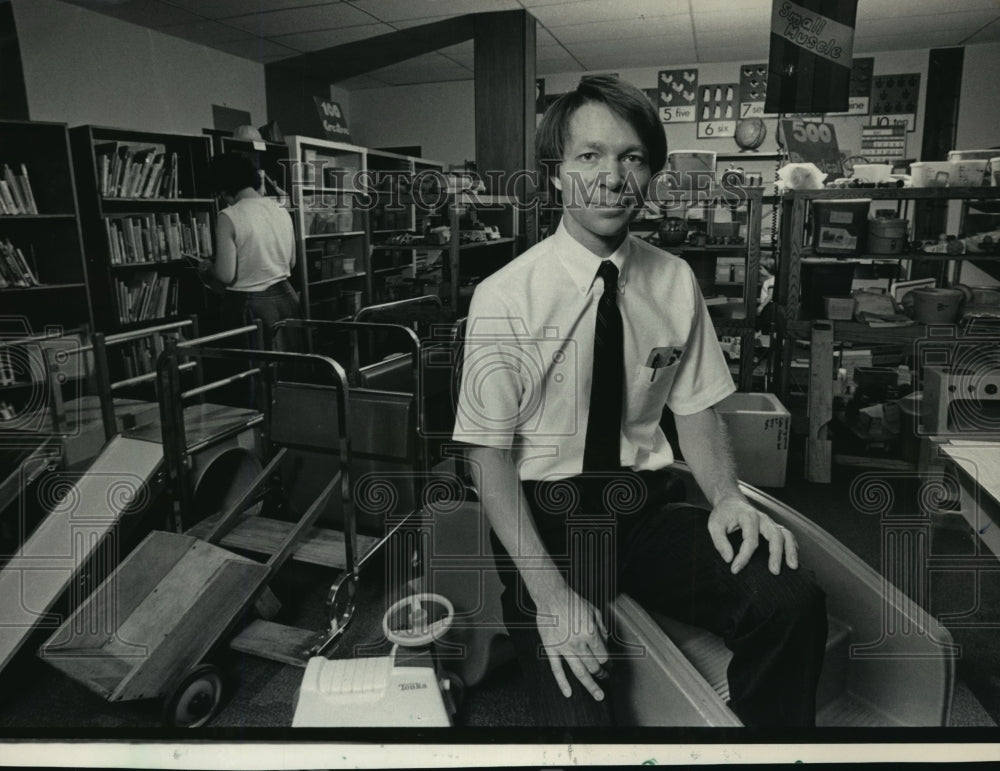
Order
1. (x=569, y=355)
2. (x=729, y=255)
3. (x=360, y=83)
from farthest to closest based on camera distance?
(x=729, y=255) < (x=360, y=83) < (x=569, y=355)

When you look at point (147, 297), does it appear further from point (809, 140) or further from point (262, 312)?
point (809, 140)

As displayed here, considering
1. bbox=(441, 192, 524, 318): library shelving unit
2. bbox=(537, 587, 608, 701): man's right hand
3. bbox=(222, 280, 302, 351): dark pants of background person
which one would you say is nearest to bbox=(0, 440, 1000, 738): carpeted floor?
bbox=(537, 587, 608, 701): man's right hand

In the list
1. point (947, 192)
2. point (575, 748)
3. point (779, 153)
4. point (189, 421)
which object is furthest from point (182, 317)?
point (947, 192)

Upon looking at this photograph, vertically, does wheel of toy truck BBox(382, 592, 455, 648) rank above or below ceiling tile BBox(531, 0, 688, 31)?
below

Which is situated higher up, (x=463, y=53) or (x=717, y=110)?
(x=463, y=53)

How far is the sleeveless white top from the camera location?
191 cm

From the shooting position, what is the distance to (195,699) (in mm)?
1838

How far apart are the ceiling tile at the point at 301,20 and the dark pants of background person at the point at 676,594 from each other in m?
1.26

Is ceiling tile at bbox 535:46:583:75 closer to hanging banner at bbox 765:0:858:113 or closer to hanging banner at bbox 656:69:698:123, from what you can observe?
hanging banner at bbox 656:69:698:123

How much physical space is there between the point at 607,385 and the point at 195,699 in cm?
139

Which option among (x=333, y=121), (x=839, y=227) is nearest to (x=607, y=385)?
(x=333, y=121)

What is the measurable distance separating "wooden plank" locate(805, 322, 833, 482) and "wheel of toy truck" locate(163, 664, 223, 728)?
2099 millimetres

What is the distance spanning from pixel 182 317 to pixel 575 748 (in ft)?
5.39

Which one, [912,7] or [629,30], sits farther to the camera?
[629,30]
